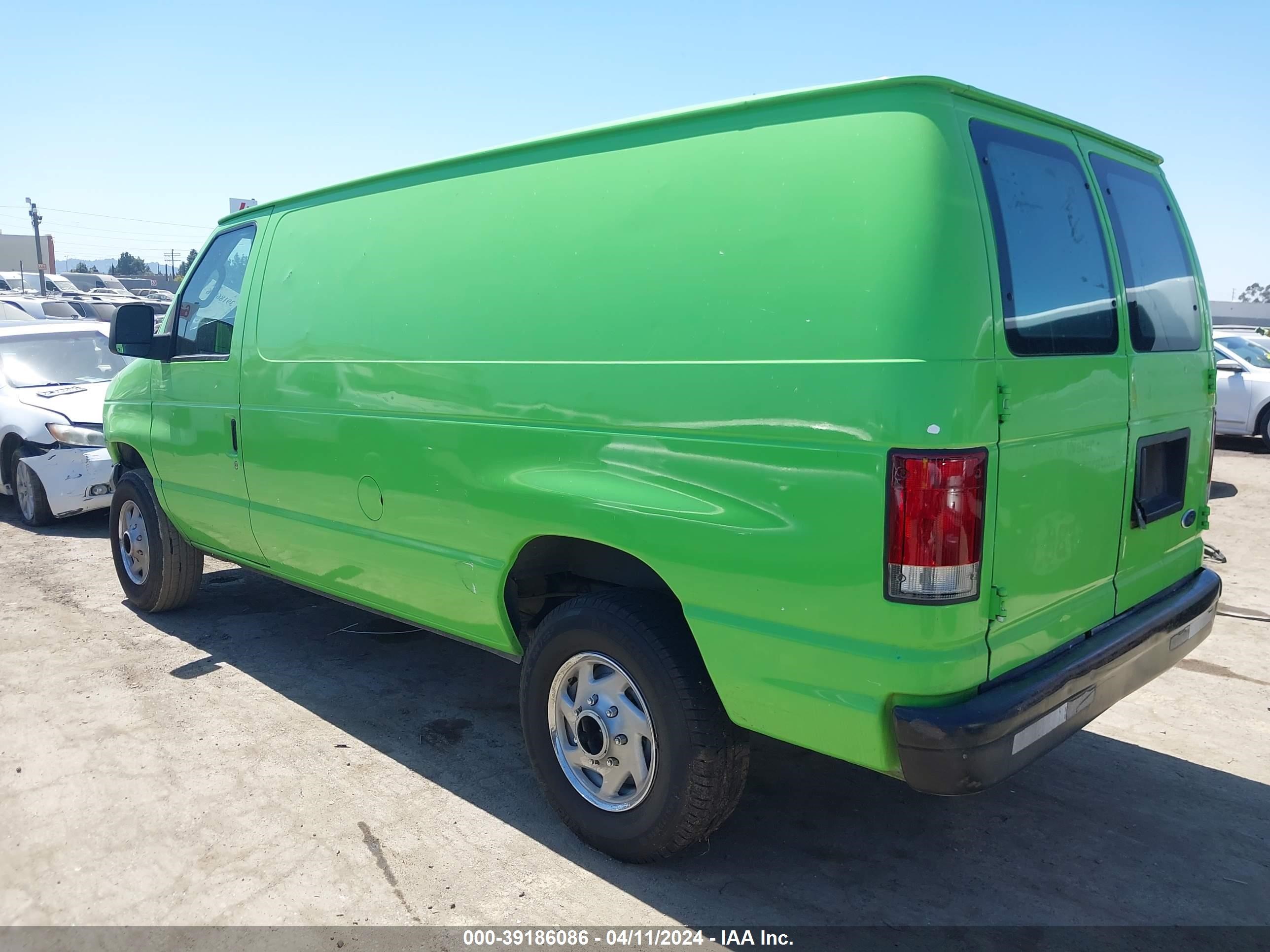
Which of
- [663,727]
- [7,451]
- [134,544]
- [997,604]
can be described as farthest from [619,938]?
[7,451]

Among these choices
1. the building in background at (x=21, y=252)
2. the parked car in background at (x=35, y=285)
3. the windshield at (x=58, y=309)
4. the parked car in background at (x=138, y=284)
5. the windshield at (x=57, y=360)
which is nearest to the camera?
the windshield at (x=57, y=360)

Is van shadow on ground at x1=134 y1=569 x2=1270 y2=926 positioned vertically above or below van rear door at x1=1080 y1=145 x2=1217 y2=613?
below

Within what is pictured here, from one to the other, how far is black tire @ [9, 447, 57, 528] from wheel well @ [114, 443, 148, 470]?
282 centimetres

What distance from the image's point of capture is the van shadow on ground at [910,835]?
3.08 m

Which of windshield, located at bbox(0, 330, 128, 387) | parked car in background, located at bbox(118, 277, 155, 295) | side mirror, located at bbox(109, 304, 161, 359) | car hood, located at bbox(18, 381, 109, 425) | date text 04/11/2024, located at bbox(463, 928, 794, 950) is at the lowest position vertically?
date text 04/11/2024, located at bbox(463, 928, 794, 950)

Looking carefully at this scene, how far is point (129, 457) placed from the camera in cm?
613

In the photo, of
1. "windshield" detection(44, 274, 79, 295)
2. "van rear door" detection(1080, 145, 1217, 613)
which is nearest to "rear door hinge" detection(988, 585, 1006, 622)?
"van rear door" detection(1080, 145, 1217, 613)

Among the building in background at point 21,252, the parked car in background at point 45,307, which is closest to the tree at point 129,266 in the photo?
the building in background at point 21,252

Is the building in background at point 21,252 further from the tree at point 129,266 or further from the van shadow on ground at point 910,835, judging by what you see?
the van shadow on ground at point 910,835

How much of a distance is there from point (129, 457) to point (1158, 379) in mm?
5732

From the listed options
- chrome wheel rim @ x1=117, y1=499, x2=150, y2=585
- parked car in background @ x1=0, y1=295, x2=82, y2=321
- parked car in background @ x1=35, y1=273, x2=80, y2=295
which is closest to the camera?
chrome wheel rim @ x1=117, y1=499, x2=150, y2=585

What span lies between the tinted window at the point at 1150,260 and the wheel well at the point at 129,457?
216 inches

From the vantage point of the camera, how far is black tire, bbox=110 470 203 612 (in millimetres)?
5809

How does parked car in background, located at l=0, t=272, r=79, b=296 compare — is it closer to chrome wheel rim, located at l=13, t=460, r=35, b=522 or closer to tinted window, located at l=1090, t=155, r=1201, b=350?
chrome wheel rim, located at l=13, t=460, r=35, b=522
